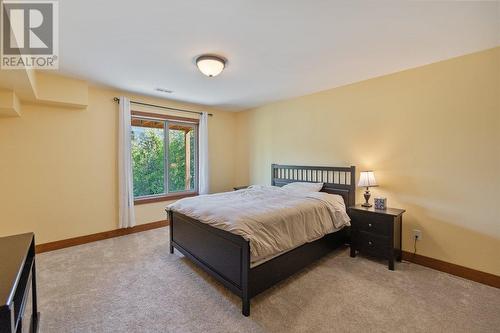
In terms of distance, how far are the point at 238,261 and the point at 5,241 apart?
66.4 inches

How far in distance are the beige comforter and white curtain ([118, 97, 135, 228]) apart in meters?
A: 1.33

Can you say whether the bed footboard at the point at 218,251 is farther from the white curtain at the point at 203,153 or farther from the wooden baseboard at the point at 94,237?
the white curtain at the point at 203,153

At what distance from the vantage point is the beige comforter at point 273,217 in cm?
207

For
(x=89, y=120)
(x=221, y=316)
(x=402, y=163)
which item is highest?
(x=89, y=120)

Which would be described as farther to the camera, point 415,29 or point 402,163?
point 402,163

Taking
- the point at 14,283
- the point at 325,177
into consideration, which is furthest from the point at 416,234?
the point at 14,283

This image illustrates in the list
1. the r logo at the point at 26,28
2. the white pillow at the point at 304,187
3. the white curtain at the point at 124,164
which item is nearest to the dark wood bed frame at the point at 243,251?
the white pillow at the point at 304,187

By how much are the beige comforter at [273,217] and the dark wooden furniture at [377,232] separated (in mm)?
180

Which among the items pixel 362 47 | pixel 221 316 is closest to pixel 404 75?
pixel 362 47

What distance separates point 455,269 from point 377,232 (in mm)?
887

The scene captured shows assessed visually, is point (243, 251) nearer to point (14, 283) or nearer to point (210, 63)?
point (14, 283)

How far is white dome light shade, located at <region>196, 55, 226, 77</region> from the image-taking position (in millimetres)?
2477

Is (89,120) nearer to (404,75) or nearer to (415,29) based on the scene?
(415,29)

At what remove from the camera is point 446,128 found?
2.63 m
